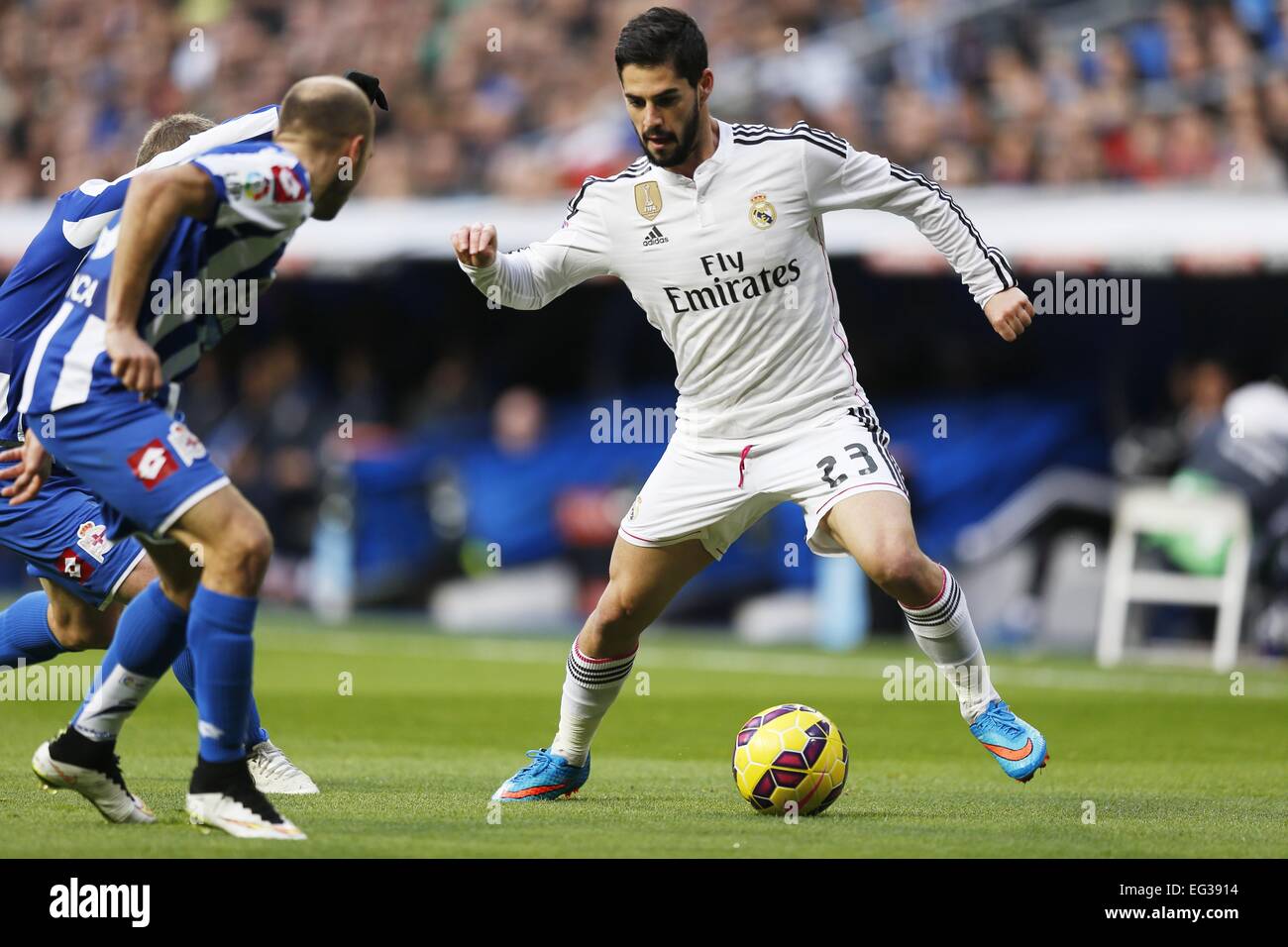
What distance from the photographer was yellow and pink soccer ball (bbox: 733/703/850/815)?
7047 mm

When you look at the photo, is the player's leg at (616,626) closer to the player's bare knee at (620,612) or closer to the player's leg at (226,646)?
the player's bare knee at (620,612)

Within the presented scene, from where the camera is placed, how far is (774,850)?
235 inches

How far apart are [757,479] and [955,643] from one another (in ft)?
3.15

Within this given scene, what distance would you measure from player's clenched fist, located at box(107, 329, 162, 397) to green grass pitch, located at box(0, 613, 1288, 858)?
140cm

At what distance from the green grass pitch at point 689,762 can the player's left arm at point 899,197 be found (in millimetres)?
2071

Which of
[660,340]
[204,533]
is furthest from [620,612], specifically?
[660,340]

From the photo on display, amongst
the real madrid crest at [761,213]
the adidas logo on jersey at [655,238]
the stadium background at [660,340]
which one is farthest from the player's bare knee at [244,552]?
the stadium background at [660,340]

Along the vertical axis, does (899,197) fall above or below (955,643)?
above

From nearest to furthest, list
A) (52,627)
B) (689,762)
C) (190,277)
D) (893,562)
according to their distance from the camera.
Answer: (190,277) < (893,562) < (52,627) < (689,762)

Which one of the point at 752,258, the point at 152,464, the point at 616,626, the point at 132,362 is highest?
the point at 752,258

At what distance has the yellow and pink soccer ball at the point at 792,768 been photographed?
7.05 meters

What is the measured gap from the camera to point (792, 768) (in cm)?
705

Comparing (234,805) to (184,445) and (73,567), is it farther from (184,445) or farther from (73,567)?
(73,567)

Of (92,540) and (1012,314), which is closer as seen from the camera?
(1012,314)
